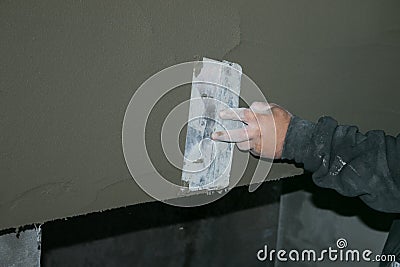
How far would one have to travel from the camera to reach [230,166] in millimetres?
1376

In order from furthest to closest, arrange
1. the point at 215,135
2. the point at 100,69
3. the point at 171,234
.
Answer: the point at 171,234 → the point at 215,135 → the point at 100,69

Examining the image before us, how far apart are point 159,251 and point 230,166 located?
1925 millimetres

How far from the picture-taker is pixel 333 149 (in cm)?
131

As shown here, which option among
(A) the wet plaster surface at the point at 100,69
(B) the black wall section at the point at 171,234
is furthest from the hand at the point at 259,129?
(B) the black wall section at the point at 171,234

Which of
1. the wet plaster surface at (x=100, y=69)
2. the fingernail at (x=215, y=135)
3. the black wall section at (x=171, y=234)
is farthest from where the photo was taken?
the black wall section at (x=171, y=234)

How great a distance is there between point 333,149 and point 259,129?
0.19 metres

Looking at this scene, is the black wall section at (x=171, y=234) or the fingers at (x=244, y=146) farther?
the black wall section at (x=171, y=234)

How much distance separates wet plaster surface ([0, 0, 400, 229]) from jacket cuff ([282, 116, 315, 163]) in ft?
0.49

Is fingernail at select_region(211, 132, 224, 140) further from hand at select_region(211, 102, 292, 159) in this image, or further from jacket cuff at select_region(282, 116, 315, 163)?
jacket cuff at select_region(282, 116, 315, 163)

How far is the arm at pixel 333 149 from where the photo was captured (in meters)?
1.29

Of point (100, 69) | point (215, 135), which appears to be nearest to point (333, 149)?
point (215, 135)

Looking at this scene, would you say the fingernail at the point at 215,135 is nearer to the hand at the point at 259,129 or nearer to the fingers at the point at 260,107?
the hand at the point at 259,129

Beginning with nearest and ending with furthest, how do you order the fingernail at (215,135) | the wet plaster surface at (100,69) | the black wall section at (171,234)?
the wet plaster surface at (100,69) < the fingernail at (215,135) < the black wall section at (171,234)

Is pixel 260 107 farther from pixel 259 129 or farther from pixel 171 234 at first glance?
pixel 171 234
